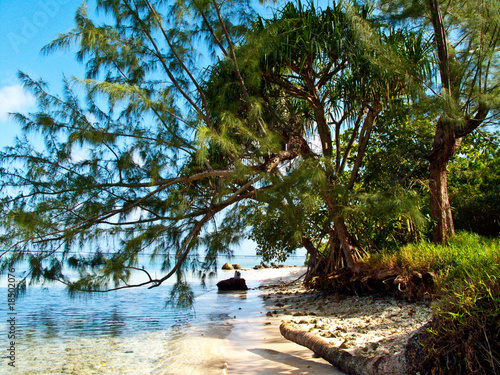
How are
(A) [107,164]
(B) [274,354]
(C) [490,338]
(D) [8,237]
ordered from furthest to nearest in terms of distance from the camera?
1. (A) [107,164]
2. (D) [8,237]
3. (B) [274,354]
4. (C) [490,338]

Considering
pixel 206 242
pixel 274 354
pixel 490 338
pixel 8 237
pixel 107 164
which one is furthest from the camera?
pixel 206 242

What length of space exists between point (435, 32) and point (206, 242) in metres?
4.36

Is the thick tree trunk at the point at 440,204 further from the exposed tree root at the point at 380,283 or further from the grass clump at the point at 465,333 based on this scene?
the grass clump at the point at 465,333

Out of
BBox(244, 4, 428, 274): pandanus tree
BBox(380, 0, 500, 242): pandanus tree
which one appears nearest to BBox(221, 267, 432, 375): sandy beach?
BBox(244, 4, 428, 274): pandanus tree

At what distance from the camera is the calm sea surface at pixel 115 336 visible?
10.6ft

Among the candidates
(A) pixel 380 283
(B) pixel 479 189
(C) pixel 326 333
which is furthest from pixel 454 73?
(C) pixel 326 333

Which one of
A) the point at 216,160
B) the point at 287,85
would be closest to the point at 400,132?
the point at 287,85

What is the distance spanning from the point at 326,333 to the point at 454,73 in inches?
155

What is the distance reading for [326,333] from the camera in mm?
3262

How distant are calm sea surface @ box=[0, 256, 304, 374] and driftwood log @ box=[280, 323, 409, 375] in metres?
0.81

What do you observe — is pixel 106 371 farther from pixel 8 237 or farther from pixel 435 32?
pixel 435 32

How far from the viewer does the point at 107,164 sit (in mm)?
4504

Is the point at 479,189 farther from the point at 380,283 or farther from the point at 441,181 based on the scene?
the point at 380,283

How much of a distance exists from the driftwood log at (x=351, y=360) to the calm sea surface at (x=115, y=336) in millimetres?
811
